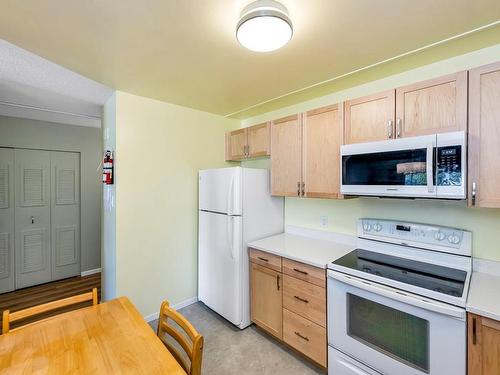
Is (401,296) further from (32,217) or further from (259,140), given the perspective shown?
(32,217)

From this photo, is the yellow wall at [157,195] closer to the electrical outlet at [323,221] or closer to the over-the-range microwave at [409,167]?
the electrical outlet at [323,221]

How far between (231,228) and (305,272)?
83cm

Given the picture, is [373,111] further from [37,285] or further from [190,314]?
[37,285]

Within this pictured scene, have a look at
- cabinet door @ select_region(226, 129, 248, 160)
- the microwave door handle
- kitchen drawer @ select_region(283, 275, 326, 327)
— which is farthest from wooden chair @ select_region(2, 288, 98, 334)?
the microwave door handle

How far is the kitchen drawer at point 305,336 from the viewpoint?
1823mm

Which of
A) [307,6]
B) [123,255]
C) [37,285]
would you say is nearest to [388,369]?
[307,6]

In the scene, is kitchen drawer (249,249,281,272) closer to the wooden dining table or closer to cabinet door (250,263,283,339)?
cabinet door (250,263,283,339)

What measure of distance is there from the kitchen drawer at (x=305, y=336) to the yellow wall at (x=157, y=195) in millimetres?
1321

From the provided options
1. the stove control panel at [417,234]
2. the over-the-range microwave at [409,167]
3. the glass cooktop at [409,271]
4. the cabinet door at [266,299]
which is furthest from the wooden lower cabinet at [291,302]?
the over-the-range microwave at [409,167]

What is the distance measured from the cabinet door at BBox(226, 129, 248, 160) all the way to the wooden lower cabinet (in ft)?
3.99

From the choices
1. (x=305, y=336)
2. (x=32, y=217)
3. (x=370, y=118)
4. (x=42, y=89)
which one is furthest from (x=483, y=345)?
(x=32, y=217)

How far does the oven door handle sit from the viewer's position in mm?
1254

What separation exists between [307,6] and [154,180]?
205cm

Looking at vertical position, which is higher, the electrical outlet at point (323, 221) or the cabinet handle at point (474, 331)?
the electrical outlet at point (323, 221)
